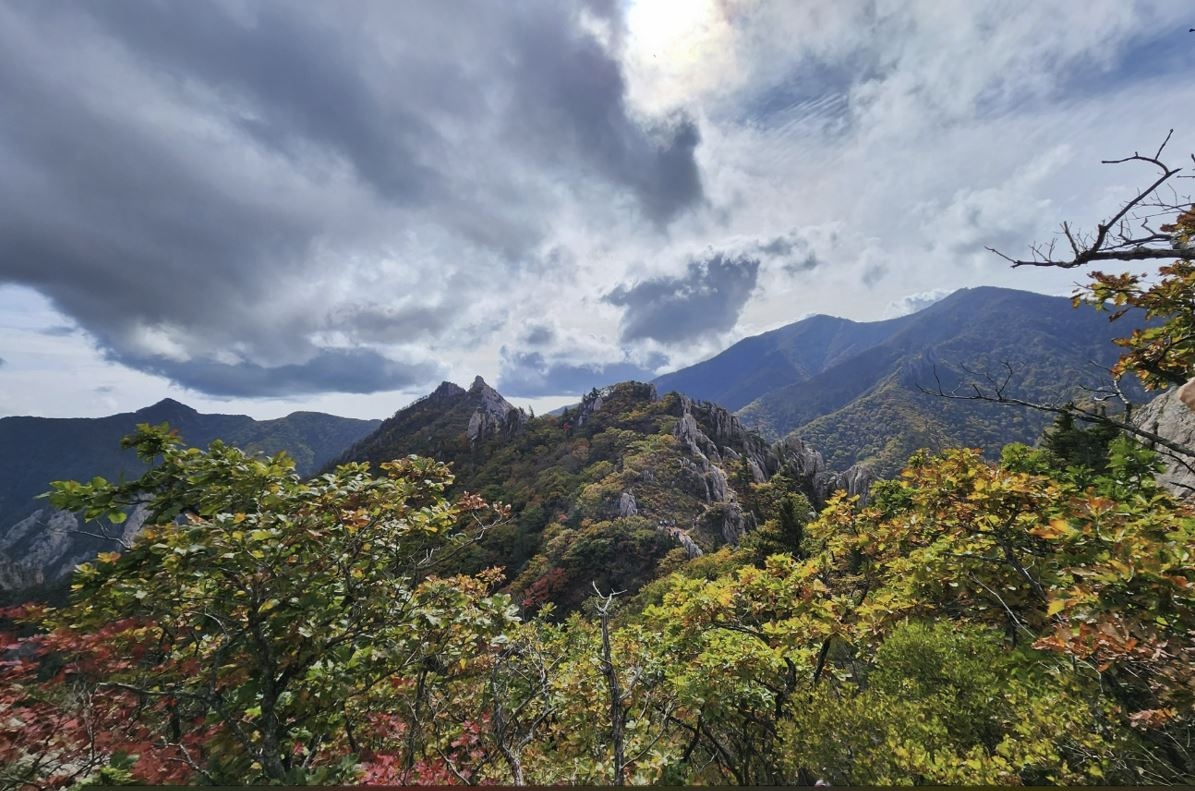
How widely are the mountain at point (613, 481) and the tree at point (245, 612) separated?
18.5 metres

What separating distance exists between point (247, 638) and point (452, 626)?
6.00 ft

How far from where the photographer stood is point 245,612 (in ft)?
13.3

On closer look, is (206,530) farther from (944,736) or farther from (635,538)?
(635,538)

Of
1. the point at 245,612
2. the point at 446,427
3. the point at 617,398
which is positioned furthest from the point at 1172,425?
the point at 446,427

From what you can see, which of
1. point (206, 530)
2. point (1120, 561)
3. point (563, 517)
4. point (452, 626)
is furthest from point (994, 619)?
point (563, 517)

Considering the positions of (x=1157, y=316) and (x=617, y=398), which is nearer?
(x=1157, y=316)

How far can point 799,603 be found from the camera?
7.18 meters

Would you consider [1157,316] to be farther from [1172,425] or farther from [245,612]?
[1172,425]

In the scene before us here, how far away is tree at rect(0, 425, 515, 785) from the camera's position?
11.4 feet

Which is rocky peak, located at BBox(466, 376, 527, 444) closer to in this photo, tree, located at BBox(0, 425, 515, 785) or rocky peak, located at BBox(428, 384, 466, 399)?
rocky peak, located at BBox(428, 384, 466, 399)

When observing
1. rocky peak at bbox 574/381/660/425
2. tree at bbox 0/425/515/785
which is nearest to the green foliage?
tree at bbox 0/425/515/785

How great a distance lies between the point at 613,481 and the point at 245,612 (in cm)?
5516

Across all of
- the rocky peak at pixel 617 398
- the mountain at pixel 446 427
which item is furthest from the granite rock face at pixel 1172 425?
the mountain at pixel 446 427

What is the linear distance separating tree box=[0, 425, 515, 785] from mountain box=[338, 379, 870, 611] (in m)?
18.5
